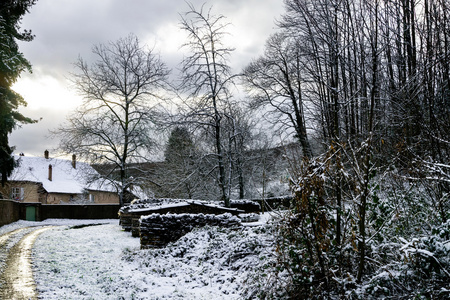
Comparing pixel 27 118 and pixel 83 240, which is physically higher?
pixel 27 118

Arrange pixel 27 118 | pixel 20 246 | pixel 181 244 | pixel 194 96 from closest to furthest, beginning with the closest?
pixel 181 244
pixel 20 246
pixel 194 96
pixel 27 118

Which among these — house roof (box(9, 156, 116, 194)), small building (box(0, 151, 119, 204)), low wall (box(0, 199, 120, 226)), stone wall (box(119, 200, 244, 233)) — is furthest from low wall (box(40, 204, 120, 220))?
stone wall (box(119, 200, 244, 233))

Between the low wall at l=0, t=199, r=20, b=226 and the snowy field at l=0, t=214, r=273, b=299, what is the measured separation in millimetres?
14616

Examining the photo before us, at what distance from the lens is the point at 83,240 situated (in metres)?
14.9

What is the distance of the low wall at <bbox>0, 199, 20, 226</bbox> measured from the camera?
23312mm

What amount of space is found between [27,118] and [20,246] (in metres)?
10.9

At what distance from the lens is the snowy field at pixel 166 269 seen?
265 inches

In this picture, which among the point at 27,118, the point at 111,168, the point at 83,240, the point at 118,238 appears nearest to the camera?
the point at 83,240

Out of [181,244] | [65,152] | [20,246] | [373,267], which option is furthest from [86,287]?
[65,152]

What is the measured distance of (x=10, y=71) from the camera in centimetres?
1783

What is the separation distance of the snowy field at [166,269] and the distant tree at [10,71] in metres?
10.3

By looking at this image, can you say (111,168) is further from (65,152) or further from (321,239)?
(321,239)

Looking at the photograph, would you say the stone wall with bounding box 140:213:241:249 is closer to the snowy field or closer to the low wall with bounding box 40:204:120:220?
the snowy field

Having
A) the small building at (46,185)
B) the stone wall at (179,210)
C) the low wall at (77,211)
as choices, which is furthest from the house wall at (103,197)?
the stone wall at (179,210)
